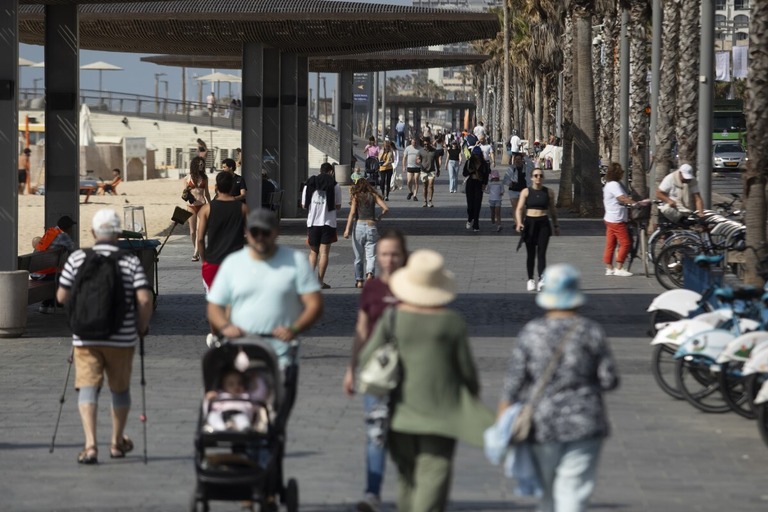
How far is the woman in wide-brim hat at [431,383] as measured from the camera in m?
6.71

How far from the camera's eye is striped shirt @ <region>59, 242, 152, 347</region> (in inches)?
361

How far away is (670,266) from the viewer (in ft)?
65.2

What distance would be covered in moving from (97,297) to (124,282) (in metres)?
0.19

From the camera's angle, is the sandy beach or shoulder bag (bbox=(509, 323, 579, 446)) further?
the sandy beach

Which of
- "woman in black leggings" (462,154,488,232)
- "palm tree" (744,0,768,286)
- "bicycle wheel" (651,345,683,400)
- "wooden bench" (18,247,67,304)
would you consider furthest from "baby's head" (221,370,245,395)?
"woman in black leggings" (462,154,488,232)

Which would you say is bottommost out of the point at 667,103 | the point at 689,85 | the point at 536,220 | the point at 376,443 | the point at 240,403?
the point at 376,443

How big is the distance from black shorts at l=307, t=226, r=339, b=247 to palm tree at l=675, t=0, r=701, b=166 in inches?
362

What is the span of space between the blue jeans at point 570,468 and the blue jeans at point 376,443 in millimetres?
988

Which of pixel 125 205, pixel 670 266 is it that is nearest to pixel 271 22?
pixel 125 205

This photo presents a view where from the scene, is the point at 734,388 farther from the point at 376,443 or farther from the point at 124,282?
the point at 124,282

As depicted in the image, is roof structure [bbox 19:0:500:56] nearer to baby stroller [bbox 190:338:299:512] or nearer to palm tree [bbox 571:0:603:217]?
palm tree [bbox 571:0:603:217]

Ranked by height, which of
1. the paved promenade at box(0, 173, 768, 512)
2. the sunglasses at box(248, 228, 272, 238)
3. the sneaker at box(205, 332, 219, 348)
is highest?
the sunglasses at box(248, 228, 272, 238)

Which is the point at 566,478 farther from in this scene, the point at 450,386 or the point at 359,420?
the point at 359,420

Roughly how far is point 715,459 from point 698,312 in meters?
3.08
